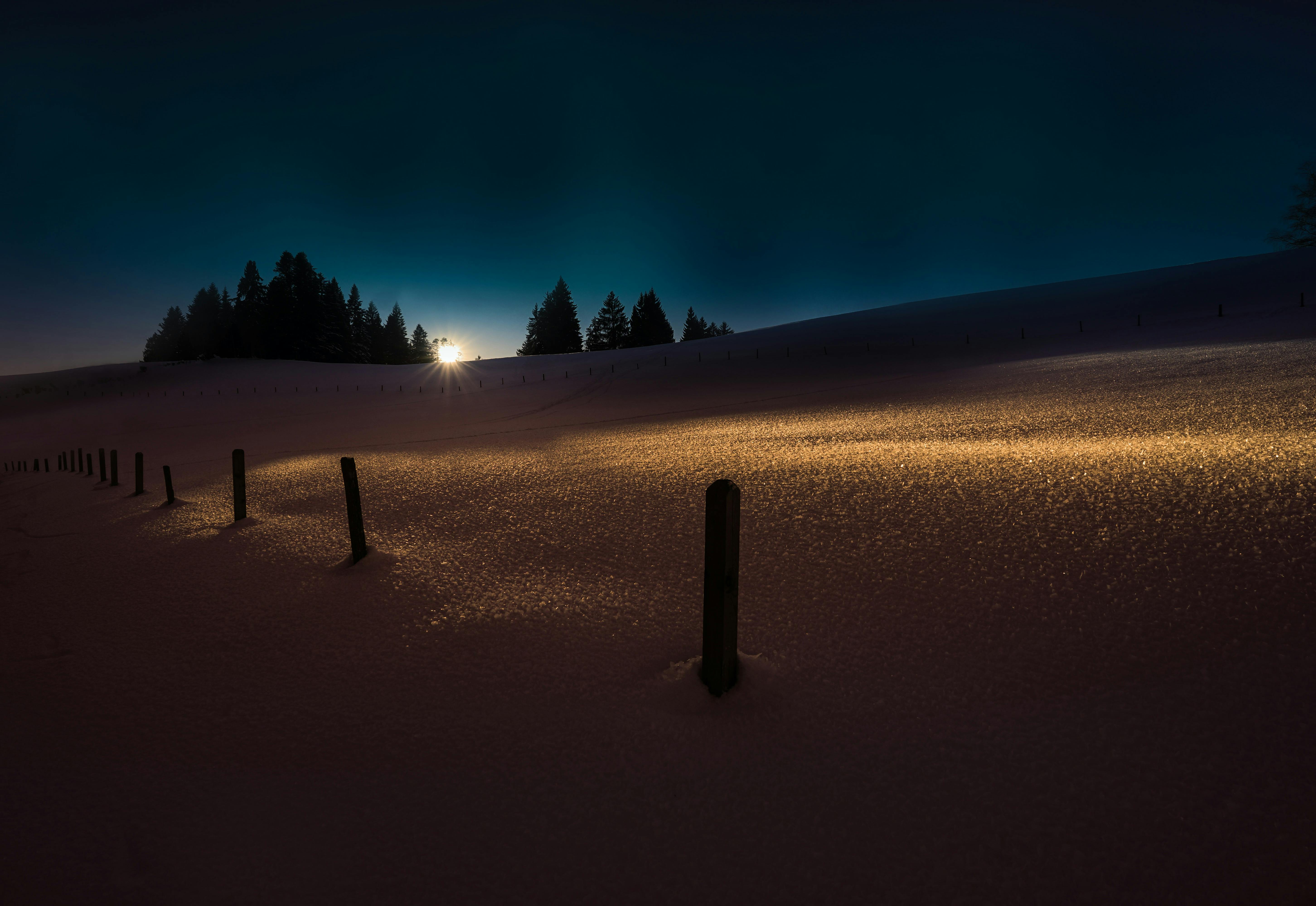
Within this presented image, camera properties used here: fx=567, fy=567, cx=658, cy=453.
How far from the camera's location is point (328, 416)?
109 ft

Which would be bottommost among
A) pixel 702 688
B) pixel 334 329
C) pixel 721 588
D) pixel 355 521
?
pixel 702 688

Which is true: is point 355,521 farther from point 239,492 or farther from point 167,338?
point 167,338

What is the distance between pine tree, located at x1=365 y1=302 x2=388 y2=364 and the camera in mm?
77312

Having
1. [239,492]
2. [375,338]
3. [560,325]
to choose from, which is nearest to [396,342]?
[375,338]

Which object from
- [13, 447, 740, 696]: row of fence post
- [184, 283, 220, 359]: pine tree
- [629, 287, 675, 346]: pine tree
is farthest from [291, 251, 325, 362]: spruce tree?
[13, 447, 740, 696]: row of fence post

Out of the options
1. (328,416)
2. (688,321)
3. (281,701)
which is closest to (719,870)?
(281,701)

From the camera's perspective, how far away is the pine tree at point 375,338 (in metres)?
77.3

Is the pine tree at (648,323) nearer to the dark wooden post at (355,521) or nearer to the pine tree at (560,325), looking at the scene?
the pine tree at (560,325)

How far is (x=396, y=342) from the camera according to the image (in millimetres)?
78500

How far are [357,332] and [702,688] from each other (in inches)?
3434

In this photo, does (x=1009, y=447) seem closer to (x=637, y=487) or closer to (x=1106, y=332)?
(x=637, y=487)

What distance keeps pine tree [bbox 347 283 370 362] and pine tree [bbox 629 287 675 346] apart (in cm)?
3448

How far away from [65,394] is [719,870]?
2861 inches

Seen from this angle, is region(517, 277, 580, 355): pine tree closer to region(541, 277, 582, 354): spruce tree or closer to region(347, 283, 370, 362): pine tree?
region(541, 277, 582, 354): spruce tree
